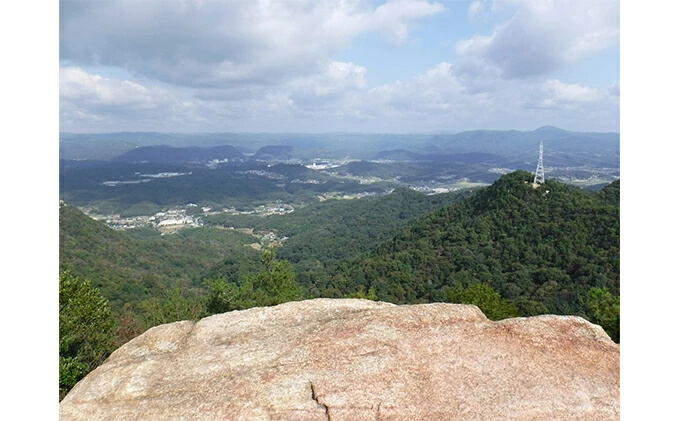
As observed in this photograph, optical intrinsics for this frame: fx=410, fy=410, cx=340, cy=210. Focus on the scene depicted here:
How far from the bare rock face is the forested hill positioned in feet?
90.8

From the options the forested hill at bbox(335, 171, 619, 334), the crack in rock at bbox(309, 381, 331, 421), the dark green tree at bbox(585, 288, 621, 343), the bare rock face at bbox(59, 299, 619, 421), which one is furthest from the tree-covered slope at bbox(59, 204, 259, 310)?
the crack in rock at bbox(309, 381, 331, 421)

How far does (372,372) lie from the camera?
25.6 ft

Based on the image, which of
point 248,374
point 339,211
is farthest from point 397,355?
point 339,211

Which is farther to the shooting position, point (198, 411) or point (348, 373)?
point (348, 373)

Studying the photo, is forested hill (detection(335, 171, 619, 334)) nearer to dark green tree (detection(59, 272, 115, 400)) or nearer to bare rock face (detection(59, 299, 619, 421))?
dark green tree (detection(59, 272, 115, 400))

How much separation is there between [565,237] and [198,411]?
50.1 meters

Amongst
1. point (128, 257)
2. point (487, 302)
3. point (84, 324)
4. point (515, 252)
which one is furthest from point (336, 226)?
point (84, 324)

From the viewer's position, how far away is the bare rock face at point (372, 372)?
23.2ft

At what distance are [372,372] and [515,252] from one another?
48.5 metres

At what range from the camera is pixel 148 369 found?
8.85 m

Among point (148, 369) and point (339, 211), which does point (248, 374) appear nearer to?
point (148, 369)

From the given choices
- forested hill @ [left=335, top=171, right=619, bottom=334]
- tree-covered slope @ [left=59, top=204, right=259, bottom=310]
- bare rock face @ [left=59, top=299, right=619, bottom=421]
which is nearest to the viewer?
bare rock face @ [left=59, top=299, right=619, bottom=421]

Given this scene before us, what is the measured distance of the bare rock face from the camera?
7074 mm

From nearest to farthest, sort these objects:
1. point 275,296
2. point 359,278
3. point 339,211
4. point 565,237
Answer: point 275,296 < point 565,237 < point 359,278 < point 339,211
